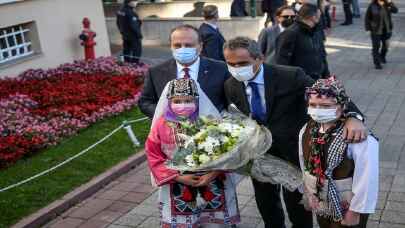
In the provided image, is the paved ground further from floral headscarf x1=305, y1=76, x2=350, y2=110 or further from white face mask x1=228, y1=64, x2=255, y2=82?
floral headscarf x1=305, y1=76, x2=350, y2=110

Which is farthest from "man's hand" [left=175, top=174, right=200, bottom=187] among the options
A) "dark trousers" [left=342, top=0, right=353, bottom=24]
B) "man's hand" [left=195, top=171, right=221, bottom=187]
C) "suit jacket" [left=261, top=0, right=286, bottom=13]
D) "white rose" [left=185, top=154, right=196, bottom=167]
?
"dark trousers" [left=342, top=0, right=353, bottom=24]

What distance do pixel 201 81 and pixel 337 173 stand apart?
60.0 inches

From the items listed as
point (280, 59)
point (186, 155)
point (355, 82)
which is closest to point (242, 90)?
point (186, 155)

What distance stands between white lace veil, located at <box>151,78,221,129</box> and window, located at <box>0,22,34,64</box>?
7.72 metres

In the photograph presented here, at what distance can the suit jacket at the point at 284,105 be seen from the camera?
4020 mm

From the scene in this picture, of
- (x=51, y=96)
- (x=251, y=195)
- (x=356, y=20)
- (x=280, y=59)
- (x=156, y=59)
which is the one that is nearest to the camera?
(x=251, y=195)

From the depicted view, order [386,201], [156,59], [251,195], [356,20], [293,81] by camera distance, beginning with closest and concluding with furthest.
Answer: [293,81], [386,201], [251,195], [156,59], [356,20]

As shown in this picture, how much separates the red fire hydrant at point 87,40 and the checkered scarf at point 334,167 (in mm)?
9636

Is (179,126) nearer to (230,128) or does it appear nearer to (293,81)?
(230,128)

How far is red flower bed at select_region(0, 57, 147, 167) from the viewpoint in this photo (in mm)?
7773

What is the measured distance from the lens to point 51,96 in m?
9.51

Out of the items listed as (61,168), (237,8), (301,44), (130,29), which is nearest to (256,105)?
(301,44)

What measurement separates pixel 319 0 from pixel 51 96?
30.9ft

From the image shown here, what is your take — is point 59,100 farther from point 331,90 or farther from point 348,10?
point 348,10
